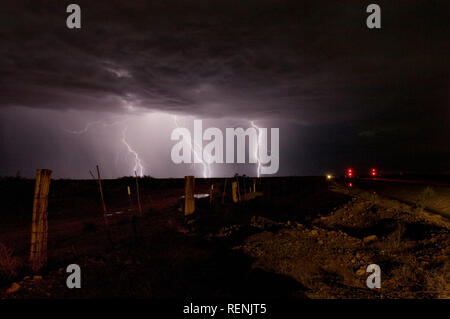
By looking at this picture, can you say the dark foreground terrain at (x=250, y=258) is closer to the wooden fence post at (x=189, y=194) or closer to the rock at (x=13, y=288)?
the rock at (x=13, y=288)

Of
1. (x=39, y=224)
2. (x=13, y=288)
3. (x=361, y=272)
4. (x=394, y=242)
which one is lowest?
(x=361, y=272)

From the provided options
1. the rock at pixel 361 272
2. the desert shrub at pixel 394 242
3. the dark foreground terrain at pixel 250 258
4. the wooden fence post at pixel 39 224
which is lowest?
the rock at pixel 361 272

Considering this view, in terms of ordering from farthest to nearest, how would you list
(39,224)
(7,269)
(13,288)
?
1. (39,224)
2. (7,269)
3. (13,288)

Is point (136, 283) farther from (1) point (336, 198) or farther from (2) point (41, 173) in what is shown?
(1) point (336, 198)

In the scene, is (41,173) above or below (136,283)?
above

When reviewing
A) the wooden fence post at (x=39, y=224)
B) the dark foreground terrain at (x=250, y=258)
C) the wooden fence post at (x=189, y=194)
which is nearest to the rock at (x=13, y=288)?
the dark foreground terrain at (x=250, y=258)

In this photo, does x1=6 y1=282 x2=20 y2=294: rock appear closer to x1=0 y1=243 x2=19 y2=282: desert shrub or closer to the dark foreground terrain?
the dark foreground terrain

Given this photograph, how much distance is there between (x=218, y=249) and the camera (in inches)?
307

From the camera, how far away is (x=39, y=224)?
636 cm

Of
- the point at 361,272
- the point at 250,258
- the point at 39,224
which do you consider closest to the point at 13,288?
the point at 39,224

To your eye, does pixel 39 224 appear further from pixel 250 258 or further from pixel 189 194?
pixel 189 194

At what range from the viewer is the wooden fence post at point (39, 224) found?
629cm

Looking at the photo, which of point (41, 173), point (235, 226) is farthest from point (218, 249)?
point (41, 173)
